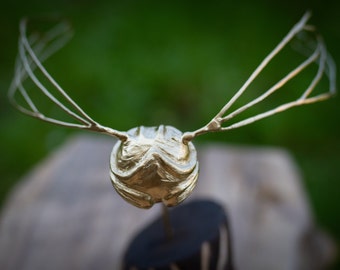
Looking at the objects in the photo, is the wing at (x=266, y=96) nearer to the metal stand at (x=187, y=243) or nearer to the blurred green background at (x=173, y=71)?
the metal stand at (x=187, y=243)

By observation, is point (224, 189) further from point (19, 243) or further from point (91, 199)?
point (19, 243)

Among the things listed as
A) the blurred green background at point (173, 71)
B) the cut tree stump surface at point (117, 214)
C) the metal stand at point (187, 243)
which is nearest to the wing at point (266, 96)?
the metal stand at point (187, 243)

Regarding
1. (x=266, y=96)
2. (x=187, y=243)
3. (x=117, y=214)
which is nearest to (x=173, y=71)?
(x=117, y=214)

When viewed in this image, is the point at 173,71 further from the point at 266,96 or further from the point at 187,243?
the point at 266,96

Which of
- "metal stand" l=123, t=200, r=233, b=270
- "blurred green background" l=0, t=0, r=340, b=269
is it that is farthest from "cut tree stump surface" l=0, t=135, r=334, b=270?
"blurred green background" l=0, t=0, r=340, b=269

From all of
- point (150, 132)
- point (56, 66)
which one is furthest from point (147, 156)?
point (56, 66)

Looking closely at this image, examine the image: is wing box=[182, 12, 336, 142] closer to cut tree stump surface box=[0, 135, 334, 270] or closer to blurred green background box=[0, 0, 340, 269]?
cut tree stump surface box=[0, 135, 334, 270]
